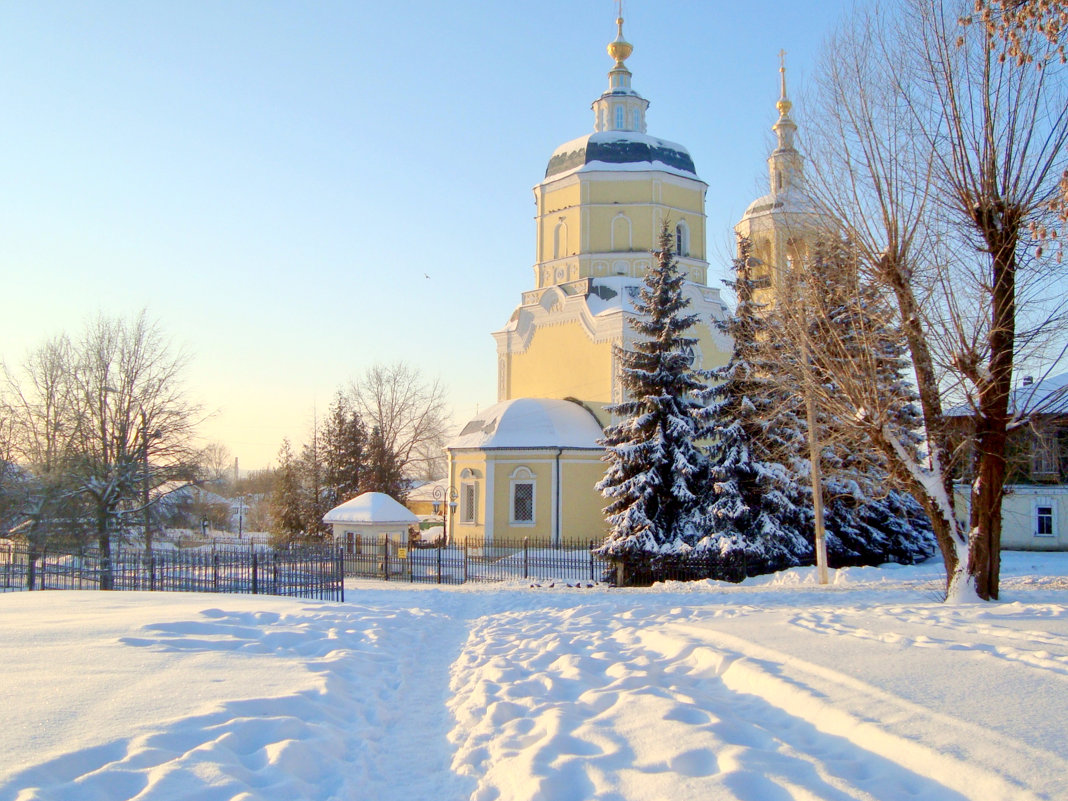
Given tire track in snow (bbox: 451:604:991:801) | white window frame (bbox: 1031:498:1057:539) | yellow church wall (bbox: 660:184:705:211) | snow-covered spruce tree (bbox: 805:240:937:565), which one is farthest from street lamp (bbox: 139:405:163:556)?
white window frame (bbox: 1031:498:1057:539)

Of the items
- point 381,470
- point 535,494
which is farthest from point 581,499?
point 381,470

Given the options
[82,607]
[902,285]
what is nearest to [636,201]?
[902,285]

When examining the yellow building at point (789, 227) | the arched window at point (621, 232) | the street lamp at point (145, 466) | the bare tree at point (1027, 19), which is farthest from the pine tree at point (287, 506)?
the bare tree at point (1027, 19)

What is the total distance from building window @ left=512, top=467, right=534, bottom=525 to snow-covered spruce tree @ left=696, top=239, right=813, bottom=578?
266 inches

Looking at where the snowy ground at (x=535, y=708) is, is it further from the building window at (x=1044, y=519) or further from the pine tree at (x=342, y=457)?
the pine tree at (x=342, y=457)

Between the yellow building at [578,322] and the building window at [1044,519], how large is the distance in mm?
10645

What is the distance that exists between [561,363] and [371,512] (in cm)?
787

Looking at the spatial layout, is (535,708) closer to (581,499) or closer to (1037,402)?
(1037,402)

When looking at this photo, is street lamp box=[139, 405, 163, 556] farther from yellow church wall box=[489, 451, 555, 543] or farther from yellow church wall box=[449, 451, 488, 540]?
yellow church wall box=[489, 451, 555, 543]

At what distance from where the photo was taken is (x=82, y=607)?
361 inches

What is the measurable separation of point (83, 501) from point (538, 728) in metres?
24.2

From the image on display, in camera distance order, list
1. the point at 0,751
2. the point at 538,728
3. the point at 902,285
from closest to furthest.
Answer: the point at 0,751 < the point at 538,728 < the point at 902,285

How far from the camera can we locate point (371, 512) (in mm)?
23734

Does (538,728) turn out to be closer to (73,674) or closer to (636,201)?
(73,674)
